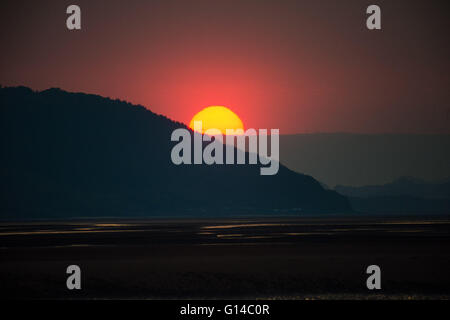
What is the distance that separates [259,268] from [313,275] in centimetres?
504

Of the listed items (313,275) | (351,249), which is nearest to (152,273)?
(313,275)

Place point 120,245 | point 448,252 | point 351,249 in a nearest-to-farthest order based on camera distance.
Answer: point 448,252, point 351,249, point 120,245

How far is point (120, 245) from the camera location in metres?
79.8
